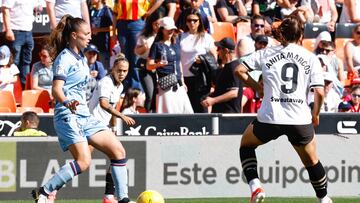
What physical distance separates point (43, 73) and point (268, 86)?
284 inches

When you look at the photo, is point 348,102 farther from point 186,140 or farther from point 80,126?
point 80,126

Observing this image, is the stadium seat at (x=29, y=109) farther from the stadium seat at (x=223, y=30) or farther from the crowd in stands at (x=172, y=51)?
the stadium seat at (x=223, y=30)

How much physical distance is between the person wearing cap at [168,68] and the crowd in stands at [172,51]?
14 millimetres

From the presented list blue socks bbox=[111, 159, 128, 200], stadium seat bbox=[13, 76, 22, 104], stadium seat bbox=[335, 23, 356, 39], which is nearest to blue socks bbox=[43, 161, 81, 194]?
blue socks bbox=[111, 159, 128, 200]

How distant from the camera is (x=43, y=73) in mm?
17812

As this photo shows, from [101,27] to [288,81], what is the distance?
8588 mm

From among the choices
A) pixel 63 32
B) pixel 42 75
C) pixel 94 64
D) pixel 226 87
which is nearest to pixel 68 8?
pixel 94 64

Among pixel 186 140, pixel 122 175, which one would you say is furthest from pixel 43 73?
pixel 122 175

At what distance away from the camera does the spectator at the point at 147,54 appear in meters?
17.4

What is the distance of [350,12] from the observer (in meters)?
20.1

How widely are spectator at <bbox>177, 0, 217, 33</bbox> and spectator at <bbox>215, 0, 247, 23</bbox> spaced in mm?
321

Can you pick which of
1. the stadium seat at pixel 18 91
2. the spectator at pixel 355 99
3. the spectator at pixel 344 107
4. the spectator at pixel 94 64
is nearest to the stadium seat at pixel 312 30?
the spectator at pixel 355 99

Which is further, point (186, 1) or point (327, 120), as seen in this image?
point (186, 1)

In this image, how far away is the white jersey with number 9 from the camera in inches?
440
